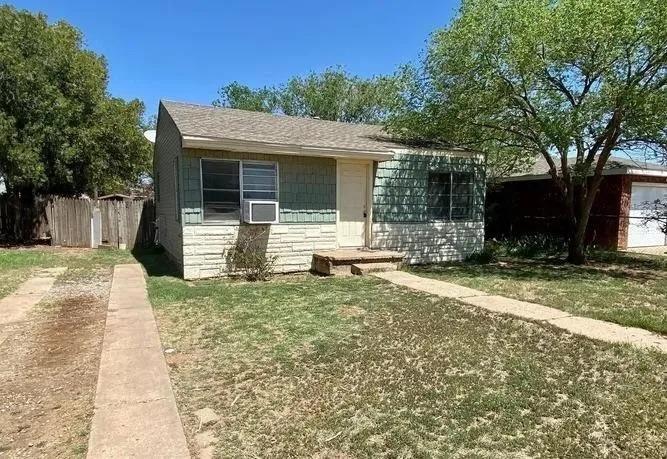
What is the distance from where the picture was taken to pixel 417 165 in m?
10.2

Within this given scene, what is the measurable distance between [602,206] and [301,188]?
10.2 metres

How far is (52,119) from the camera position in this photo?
39.5 ft

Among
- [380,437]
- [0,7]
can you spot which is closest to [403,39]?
[0,7]

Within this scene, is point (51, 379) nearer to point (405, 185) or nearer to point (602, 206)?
point (405, 185)

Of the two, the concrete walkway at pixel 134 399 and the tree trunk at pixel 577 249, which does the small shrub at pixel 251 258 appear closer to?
the concrete walkway at pixel 134 399

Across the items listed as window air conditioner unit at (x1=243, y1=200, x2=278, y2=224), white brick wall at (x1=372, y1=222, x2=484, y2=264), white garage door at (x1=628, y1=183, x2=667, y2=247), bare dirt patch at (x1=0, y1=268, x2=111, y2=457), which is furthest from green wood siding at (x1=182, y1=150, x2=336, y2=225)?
white garage door at (x1=628, y1=183, x2=667, y2=247)

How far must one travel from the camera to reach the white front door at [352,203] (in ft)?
30.8

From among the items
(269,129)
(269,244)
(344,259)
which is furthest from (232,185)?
(344,259)

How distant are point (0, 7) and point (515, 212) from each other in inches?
695

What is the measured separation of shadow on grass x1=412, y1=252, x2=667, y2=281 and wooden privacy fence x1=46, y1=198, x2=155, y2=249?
8765 mm

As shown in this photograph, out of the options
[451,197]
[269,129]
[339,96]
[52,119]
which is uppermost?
[339,96]

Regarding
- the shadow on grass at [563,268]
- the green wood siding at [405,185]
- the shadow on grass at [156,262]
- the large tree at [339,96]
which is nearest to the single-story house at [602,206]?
the shadow on grass at [563,268]

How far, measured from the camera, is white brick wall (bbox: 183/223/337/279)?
7.95 m

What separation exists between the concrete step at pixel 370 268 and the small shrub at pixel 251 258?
1.63 meters
